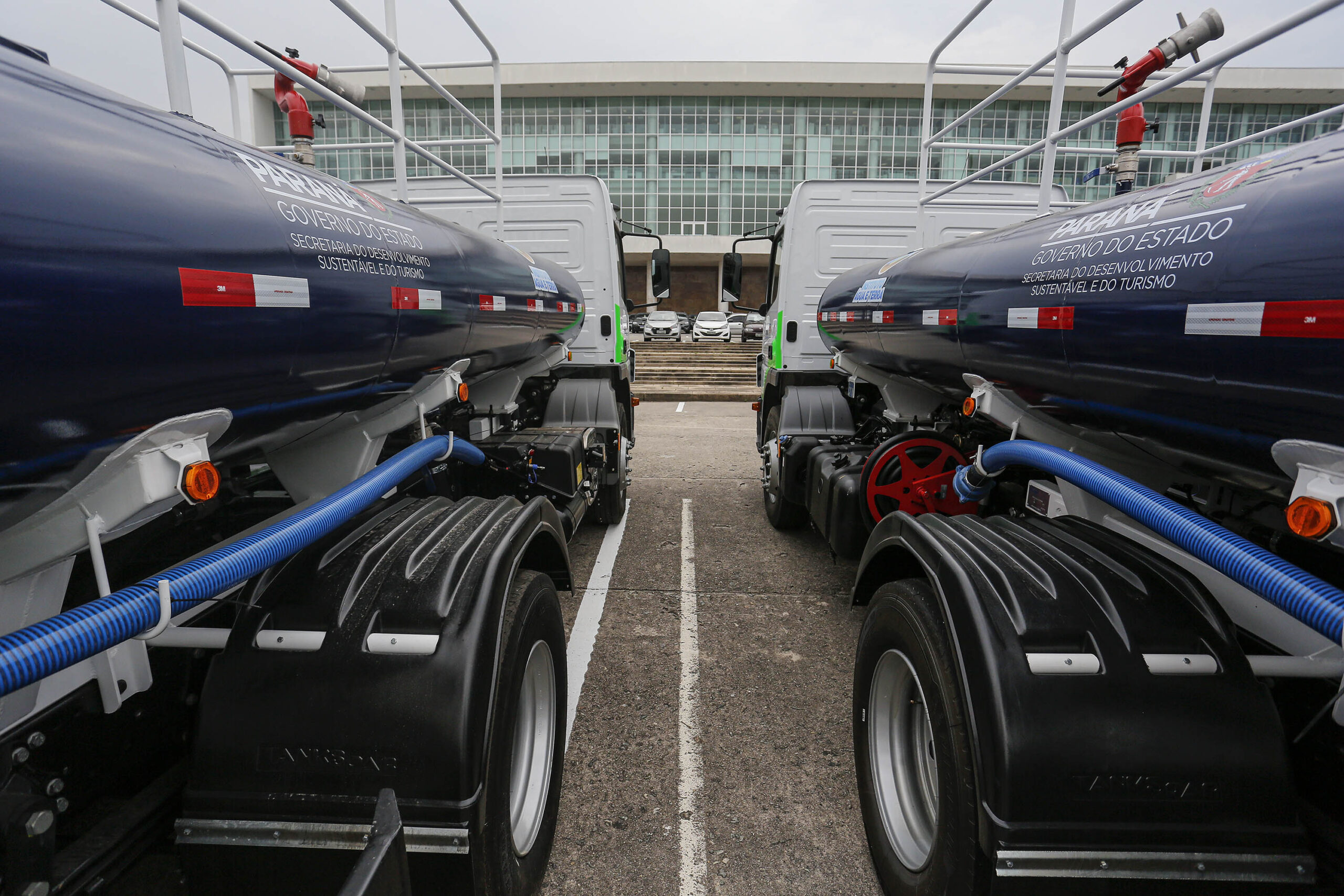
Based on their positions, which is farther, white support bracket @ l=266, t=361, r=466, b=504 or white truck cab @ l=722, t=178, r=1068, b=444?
white truck cab @ l=722, t=178, r=1068, b=444

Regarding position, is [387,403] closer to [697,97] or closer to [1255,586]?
[1255,586]

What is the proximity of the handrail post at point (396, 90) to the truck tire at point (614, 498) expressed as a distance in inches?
119

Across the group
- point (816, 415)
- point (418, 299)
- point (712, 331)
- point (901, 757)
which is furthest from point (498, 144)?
point (712, 331)

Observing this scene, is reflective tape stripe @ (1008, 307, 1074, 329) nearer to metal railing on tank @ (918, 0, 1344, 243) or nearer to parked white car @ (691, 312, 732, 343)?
metal railing on tank @ (918, 0, 1344, 243)

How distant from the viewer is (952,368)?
10.5ft

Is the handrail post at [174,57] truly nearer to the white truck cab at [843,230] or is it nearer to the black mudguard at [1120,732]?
the black mudguard at [1120,732]

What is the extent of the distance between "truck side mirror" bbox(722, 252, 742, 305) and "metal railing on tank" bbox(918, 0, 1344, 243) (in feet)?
6.06

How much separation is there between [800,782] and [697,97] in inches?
1735

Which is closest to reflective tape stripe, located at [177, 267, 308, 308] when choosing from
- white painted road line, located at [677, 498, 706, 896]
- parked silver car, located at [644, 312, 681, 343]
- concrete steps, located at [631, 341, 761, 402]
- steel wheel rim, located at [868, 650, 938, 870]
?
steel wheel rim, located at [868, 650, 938, 870]

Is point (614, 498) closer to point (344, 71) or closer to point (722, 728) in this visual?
point (722, 728)

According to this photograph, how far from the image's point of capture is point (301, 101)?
3086mm

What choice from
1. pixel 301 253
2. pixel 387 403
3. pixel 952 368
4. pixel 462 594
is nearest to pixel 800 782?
pixel 462 594

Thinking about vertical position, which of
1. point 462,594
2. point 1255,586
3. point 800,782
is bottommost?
point 800,782

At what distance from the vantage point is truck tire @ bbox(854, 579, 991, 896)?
65.3 inches
